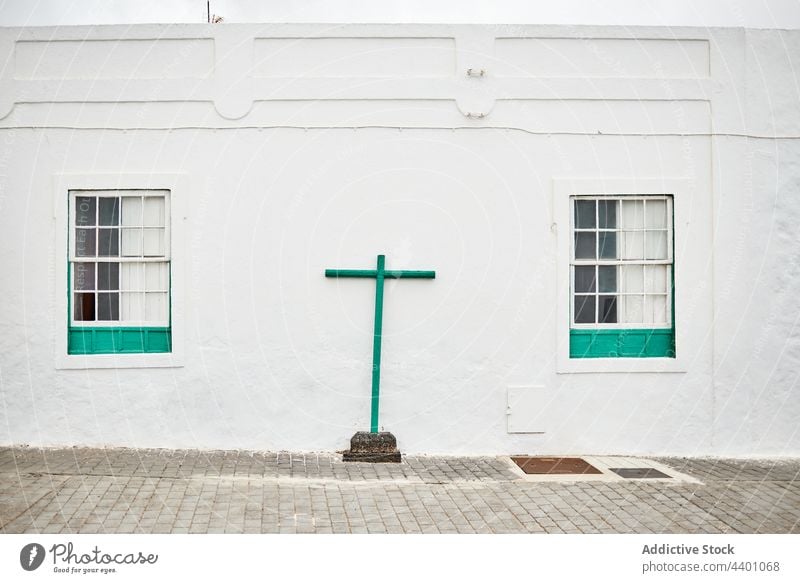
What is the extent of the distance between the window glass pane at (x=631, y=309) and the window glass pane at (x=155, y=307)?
17.5 ft

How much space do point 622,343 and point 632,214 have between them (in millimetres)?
1524

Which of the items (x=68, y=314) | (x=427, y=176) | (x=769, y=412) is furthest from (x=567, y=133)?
(x=68, y=314)

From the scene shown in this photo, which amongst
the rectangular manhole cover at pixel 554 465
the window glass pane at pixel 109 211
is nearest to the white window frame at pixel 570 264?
the rectangular manhole cover at pixel 554 465

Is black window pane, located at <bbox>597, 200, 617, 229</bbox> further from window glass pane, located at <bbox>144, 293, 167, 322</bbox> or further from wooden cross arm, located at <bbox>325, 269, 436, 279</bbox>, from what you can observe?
window glass pane, located at <bbox>144, 293, 167, 322</bbox>

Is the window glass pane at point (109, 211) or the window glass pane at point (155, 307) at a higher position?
the window glass pane at point (109, 211)

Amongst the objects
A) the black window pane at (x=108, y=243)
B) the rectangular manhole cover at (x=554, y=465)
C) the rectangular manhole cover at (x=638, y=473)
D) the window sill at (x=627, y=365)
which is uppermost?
the black window pane at (x=108, y=243)

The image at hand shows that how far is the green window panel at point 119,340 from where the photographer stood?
10008 mm

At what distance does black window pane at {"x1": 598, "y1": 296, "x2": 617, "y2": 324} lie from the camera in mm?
10320

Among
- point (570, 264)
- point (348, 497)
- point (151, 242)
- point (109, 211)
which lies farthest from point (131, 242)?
point (570, 264)

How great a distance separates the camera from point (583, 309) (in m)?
10.3

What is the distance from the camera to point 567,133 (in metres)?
10.1

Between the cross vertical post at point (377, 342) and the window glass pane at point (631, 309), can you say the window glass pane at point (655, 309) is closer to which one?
the window glass pane at point (631, 309)
